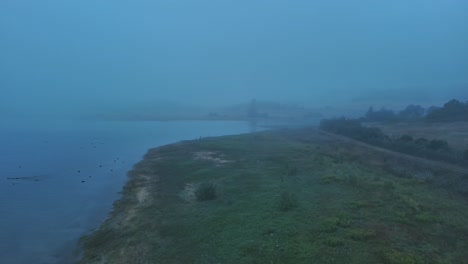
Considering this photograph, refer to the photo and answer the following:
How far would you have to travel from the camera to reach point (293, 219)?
23828 mm

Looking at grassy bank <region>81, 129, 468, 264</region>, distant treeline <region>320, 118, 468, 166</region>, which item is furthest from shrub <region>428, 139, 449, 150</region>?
grassy bank <region>81, 129, 468, 264</region>

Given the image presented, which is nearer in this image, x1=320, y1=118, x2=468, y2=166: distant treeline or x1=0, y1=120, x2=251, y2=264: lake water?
x1=0, y1=120, x2=251, y2=264: lake water

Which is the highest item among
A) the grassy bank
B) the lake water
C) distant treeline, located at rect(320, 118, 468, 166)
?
distant treeline, located at rect(320, 118, 468, 166)

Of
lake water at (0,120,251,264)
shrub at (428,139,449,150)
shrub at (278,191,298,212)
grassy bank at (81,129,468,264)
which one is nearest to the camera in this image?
grassy bank at (81,129,468,264)

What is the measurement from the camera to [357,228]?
2158 cm

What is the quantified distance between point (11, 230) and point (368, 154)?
1733 inches

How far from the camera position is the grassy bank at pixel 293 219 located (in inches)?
754

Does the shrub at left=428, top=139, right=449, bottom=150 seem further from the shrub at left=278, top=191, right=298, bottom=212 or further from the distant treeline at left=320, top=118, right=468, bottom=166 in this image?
the shrub at left=278, top=191, right=298, bottom=212

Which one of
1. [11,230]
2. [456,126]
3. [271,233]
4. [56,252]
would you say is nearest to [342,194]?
[271,233]

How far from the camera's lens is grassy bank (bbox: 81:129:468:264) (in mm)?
19141

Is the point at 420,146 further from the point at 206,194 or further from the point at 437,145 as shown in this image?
the point at 206,194

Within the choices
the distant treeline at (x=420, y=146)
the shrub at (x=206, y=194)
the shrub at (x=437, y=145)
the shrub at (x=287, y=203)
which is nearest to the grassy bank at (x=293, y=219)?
the shrub at (x=287, y=203)

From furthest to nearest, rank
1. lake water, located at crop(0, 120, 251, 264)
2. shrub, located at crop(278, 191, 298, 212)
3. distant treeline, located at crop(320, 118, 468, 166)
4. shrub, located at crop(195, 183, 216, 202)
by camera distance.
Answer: distant treeline, located at crop(320, 118, 468, 166)
shrub, located at crop(195, 183, 216, 202)
shrub, located at crop(278, 191, 298, 212)
lake water, located at crop(0, 120, 251, 264)

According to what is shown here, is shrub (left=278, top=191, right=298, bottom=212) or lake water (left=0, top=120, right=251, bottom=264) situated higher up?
shrub (left=278, top=191, right=298, bottom=212)
